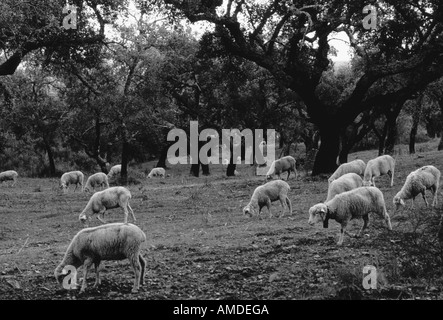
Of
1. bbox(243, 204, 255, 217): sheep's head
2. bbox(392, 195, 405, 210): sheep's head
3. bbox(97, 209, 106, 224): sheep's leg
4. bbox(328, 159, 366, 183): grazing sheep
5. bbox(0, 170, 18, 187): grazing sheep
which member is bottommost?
bbox(97, 209, 106, 224): sheep's leg

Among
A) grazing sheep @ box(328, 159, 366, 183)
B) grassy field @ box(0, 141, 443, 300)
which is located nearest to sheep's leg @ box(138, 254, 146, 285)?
grassy field @ box(0, 141, 443, 300)

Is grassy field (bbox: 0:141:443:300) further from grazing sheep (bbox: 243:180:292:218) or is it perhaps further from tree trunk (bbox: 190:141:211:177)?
tree trunk (bbox: 190:141:211:177)

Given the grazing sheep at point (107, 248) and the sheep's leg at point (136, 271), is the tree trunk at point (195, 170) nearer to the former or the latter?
the grazing sheep at point (107, 248)

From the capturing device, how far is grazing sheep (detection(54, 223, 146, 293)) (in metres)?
10.5

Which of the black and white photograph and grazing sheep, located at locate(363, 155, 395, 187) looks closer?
the black and white photograph

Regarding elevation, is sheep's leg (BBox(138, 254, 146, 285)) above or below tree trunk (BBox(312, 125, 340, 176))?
below

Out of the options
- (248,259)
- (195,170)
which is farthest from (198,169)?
(248,259)

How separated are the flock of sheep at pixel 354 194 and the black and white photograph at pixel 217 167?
0.05 metres

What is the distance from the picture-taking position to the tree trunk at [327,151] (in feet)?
98.2

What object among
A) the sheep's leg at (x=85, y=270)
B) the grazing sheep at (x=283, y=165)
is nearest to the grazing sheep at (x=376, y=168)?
the grazing sheep at (x=283, y=165)

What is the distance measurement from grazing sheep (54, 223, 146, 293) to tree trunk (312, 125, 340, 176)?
20.3 meters

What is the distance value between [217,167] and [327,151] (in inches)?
1061
